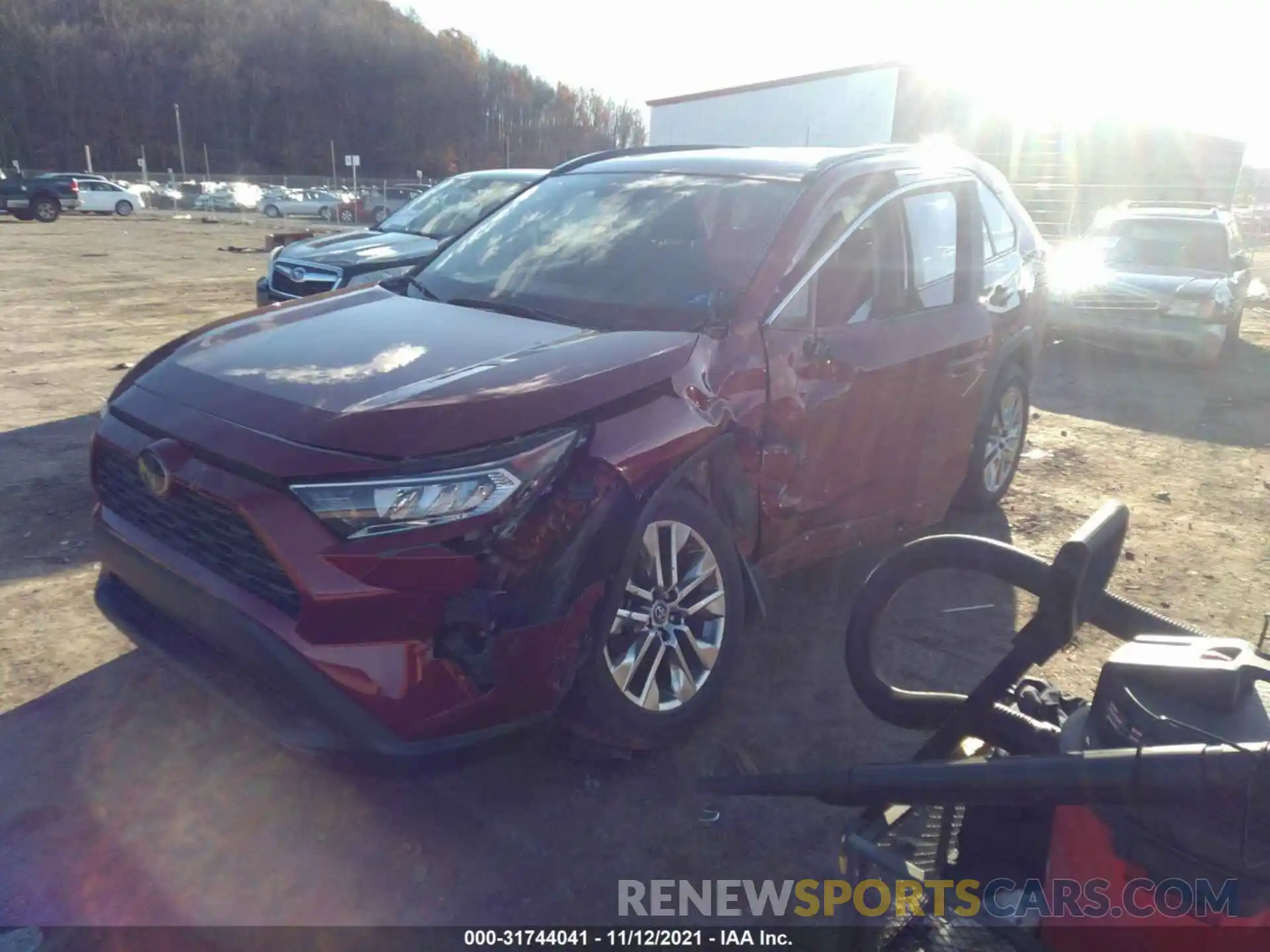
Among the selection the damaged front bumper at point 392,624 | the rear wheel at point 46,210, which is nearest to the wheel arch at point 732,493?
the damaged front bumper at point 392,624

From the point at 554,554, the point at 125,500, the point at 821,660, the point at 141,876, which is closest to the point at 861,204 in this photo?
the point at 821,660

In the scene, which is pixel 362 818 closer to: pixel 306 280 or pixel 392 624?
pixel 392 624

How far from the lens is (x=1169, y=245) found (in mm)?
11398

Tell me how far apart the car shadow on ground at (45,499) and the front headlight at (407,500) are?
2.56 meters

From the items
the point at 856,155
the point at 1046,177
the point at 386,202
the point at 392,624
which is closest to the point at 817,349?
the point at 856,155

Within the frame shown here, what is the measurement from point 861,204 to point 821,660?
1.87 metres

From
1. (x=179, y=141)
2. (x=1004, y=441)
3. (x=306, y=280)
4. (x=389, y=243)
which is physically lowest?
(x=1004, y=441)

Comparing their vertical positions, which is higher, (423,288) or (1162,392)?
(423,288)

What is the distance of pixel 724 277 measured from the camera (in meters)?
3.47

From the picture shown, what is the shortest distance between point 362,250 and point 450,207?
58.9 inches

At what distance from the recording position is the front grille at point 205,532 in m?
2.54

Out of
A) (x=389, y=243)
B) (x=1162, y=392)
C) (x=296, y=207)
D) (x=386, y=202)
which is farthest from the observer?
(x=296, y=207)

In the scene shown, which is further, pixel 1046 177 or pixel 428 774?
pixel 1046 177

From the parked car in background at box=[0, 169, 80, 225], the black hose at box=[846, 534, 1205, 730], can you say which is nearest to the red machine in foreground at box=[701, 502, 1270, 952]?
the black hose at box=[846, 534, 1205, 730]
